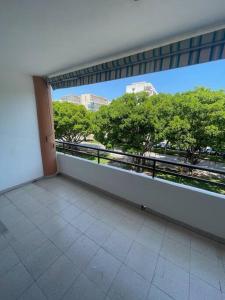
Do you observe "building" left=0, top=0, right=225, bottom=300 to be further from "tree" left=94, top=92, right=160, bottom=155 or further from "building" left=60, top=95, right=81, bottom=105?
"building" left=60, top=95, right=81, bottom=105

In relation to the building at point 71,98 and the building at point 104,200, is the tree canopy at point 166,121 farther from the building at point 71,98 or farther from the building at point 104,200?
the building at point 71,98

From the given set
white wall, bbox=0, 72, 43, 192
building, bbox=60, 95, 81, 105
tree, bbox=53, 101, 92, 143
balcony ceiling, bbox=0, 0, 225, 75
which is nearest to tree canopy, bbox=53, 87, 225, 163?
tree, bbox=53, 101, 92, 143

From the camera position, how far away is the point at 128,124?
19.4 ft

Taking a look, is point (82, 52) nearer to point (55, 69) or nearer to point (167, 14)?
point (55, 69)

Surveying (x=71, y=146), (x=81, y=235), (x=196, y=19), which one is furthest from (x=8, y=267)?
(x=196, y=19)

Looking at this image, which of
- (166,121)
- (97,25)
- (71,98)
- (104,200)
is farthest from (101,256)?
(71,98)

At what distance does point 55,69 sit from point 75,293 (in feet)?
8.66

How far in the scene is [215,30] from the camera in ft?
3.78

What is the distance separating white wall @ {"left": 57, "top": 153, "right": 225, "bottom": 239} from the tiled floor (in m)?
0.15

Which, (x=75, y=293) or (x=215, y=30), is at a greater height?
(x=215, y=30)

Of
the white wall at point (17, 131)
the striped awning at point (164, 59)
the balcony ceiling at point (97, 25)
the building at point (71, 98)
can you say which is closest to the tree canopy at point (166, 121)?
the white wall at point (17, 131)

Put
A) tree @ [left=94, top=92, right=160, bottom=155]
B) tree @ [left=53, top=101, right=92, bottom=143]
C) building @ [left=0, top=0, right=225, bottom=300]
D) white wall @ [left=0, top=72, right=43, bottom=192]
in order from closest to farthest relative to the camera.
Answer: building @ [left=0, top=0, right=225, bottom=300] → white wall @ [left=0, top=72, right=43, bottom=192] → tree @ [left=94, top=92, right=160, bottom=155] → tree @ [left=53, top=101, right=92, bottom=143]

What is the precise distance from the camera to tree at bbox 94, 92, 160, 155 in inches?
232

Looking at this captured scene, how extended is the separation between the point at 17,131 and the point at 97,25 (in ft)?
6.96
